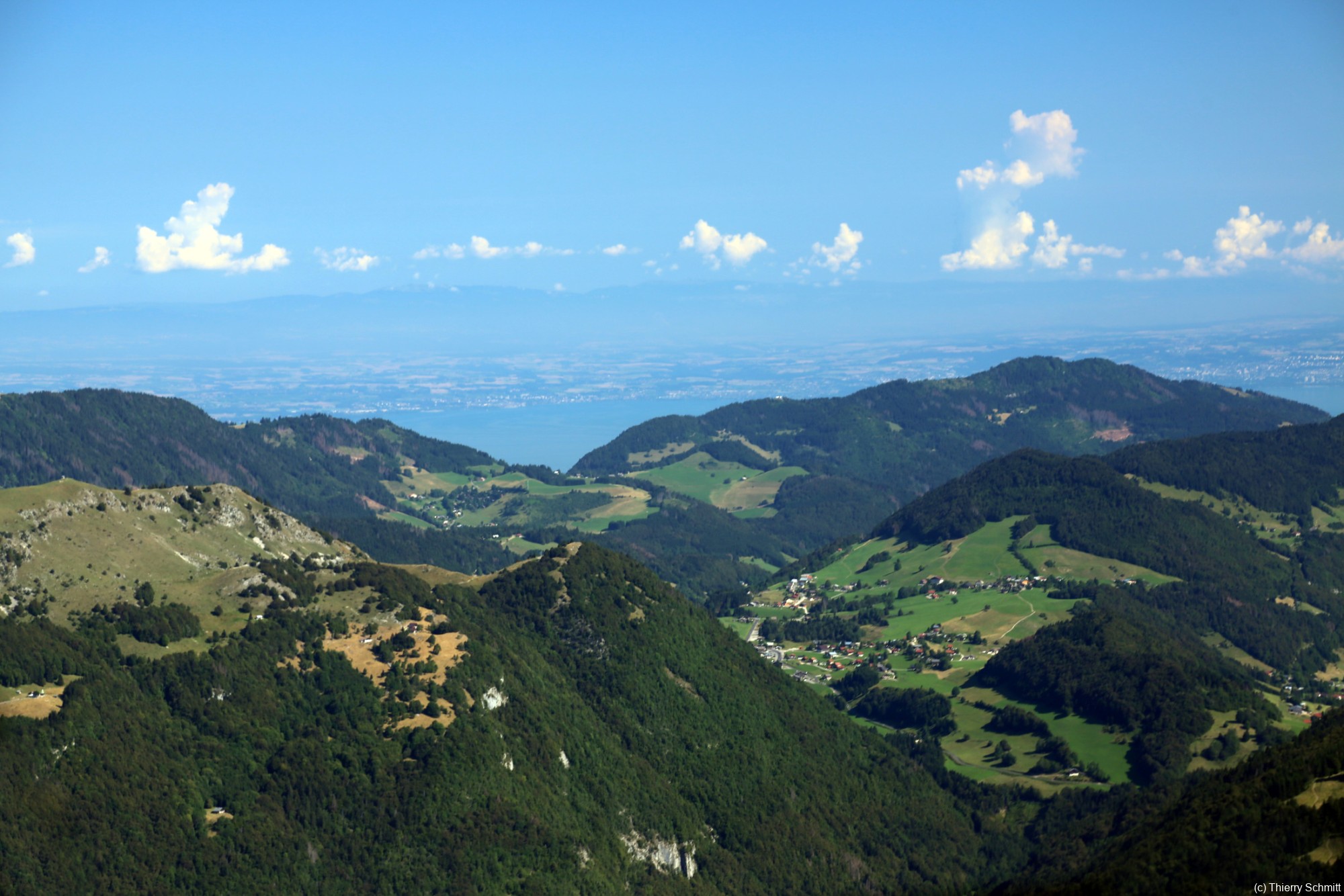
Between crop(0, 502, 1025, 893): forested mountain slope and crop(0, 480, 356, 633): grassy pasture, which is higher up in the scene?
crop(0, 480, 356, 633): grassy pasture

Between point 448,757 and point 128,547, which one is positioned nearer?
point 448,757

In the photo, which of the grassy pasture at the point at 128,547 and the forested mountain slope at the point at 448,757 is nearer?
the forested mountain slope at the point at 448,757

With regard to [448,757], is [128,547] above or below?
above

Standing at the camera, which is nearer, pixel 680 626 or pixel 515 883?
pixel 515 883

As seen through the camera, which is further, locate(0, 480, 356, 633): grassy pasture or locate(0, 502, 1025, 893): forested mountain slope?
locate(0, 480, 356, 633): grassy pasture

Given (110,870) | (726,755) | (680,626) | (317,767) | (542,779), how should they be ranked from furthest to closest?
(680,626) < (726,755) < (542,779) < (317,767) < (110,870)

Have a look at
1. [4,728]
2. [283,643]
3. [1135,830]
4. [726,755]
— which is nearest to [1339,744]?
[1135,830]

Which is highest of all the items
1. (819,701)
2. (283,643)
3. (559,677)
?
(283,643)

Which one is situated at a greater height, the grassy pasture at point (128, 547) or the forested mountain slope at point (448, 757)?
the grassy pasture at point (128, 547)

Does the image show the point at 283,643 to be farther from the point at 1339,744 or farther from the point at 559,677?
the point at 1339,744

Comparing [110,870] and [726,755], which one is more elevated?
[110,870]


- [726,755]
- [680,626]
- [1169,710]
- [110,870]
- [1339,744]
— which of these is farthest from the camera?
[680,626]
